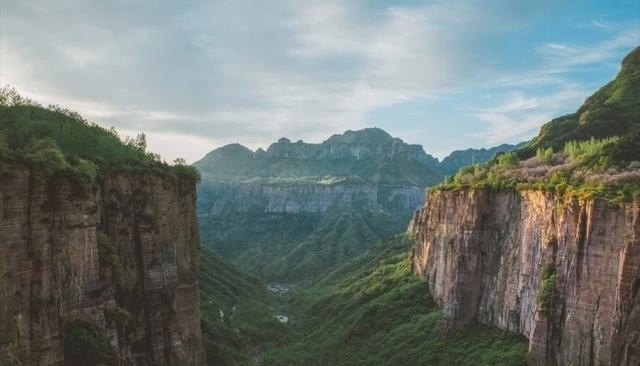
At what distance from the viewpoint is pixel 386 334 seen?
312ft

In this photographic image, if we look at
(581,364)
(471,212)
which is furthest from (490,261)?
(581,364)

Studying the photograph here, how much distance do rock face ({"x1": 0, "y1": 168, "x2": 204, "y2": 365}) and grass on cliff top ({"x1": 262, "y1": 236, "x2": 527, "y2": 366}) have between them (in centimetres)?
3676

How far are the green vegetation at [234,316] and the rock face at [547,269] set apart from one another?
36097 mm

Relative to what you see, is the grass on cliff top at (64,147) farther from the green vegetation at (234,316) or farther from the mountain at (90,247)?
the green vegetation at (234,316)

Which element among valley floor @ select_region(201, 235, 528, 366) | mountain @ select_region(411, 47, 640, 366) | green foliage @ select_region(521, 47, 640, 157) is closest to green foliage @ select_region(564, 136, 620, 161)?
mountain @ select_region(411, 47, 640, 366)

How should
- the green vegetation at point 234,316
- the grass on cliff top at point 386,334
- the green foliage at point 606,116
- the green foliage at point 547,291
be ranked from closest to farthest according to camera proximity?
the green foliage at point 547,291, the grass on cliff top at point 386,334, the green vegetation at point 234,316, the green foliage at point 606,116

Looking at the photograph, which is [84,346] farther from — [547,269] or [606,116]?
[606,116]

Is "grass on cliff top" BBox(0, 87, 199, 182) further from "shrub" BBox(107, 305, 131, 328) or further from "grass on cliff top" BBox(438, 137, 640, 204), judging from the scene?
"grass on cliff top" BBox(438, 137, 640, 204)

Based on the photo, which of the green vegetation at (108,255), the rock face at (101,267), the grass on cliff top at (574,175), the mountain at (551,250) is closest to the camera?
the rock face at (101,267)

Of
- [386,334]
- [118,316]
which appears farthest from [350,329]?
[118,316]

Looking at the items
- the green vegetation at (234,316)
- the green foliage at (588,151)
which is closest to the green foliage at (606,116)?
the green foliage at (588,151)

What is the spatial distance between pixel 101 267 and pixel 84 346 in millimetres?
6379

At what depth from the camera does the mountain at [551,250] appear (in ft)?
164

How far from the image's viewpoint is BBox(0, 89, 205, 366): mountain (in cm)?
3241
